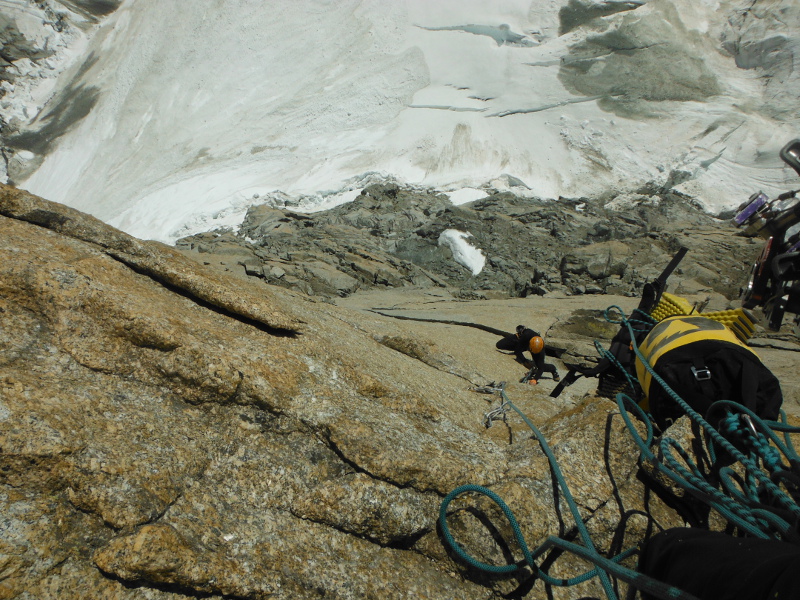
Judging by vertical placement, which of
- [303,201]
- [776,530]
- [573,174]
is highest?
[776,530]

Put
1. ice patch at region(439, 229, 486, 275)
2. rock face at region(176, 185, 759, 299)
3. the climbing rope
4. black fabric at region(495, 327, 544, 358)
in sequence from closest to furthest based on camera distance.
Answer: the climbing rope < black fabric at region(495, 327, 544, 358) < rock face at region(176, 185, 759, 299) < ice patch at region(439, 229, 486, 275)

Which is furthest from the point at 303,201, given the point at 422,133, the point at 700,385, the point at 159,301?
the point at 700,385

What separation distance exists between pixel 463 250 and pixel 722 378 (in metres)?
12.3

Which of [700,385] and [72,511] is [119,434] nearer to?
[72,511]

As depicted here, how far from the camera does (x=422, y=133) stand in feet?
72.0

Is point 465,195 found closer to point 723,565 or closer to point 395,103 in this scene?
point 395,103

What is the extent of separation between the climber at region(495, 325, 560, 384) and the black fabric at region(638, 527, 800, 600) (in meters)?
4.54

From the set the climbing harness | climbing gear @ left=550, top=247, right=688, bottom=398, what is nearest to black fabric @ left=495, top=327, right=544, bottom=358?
climbing gear @ left=550, top=247, right=688, bottom=398

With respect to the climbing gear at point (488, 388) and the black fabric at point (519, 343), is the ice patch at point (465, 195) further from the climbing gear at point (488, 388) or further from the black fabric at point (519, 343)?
the climbing gear at point (488, 388)

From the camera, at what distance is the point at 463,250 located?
14.6 metres

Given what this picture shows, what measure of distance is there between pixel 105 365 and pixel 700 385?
286cm

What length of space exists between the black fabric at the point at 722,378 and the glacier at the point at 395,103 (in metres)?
17.0

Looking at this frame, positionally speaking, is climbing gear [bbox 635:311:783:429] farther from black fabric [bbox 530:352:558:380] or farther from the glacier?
the glacier

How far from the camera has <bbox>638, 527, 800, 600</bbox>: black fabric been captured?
1110mm
